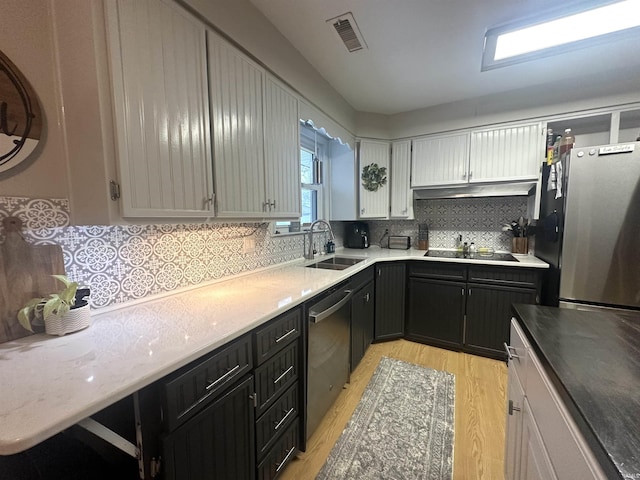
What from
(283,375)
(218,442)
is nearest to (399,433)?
(283,375)

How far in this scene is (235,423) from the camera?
1.02m

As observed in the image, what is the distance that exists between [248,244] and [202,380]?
1.13 m

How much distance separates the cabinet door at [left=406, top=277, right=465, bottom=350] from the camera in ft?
8.51

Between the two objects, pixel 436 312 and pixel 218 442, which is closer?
pixel 218 442

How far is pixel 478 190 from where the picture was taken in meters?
2.76

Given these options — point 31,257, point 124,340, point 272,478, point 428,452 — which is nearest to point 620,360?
point 428,452

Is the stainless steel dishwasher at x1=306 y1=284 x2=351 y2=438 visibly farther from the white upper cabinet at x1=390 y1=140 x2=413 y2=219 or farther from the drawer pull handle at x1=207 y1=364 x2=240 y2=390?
the white upper cabinet at x1=390 y1=140 x2=413 y2=219

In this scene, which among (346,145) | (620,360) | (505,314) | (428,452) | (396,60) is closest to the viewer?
(620,360)

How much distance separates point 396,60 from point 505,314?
2.37 meters

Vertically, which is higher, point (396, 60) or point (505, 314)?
point (396, 60)

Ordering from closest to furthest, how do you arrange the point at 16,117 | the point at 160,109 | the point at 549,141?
the point at 16,117
the point at 160,109
the point at 549,141

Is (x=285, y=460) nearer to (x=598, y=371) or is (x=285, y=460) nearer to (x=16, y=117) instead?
(x=598, y=371)

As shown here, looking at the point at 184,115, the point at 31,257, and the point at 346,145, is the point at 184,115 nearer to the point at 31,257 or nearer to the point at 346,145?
the point at 31,257

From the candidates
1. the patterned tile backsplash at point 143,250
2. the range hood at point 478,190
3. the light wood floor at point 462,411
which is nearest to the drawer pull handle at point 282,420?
the light wood floor at point 462,411
